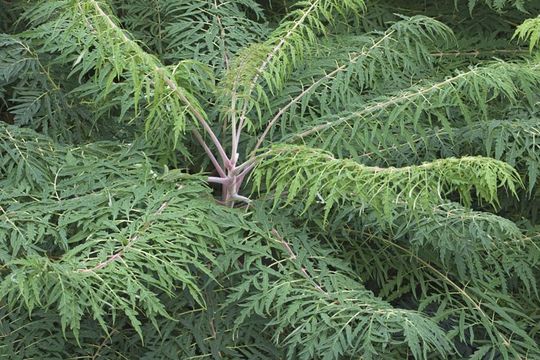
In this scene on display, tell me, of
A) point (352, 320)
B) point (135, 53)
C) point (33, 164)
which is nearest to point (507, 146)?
point (352, 320)

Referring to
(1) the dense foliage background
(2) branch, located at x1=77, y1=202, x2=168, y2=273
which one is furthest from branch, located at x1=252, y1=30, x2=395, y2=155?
(2) branch, located at x1=77, y1=202, x2=168, y2=273

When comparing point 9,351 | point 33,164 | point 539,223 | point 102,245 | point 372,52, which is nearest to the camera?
point 102,245

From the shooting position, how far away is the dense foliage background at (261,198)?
6.82 ft

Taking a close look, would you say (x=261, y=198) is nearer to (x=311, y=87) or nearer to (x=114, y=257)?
(x=311, y=87)

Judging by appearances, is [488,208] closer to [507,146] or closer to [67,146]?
[507,146]

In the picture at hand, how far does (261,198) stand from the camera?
239 centimetres

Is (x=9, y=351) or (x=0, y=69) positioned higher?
(x=0, y=69)

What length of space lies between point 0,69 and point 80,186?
544mm

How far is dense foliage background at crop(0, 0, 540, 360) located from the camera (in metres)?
2.08

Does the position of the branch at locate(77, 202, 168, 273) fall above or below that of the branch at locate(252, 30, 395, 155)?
above

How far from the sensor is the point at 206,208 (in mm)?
2244

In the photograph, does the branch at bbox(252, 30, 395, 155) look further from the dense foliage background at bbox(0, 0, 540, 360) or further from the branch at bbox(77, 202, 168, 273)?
the branch at bbox(77, 202, 168, 273)

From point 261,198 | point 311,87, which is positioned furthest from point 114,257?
point 311,87

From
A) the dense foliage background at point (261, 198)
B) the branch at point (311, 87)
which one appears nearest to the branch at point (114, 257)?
the dense foliage background at point (261, 198)
